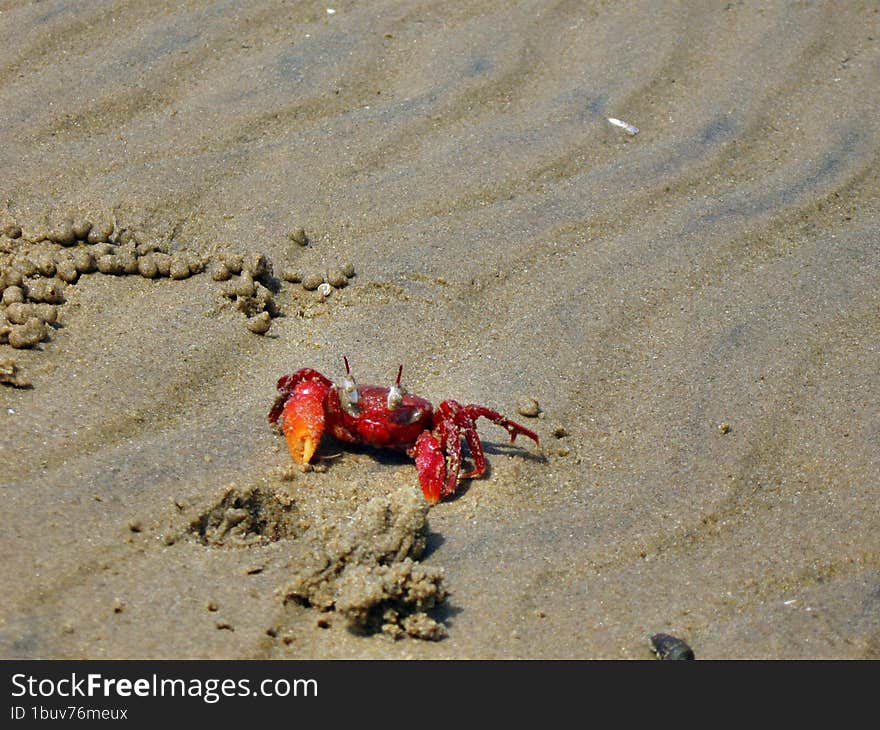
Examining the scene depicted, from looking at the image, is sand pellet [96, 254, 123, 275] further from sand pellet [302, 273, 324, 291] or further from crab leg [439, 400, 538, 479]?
crab leg [439, 400, 538, 479]

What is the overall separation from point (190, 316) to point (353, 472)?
0.88 m

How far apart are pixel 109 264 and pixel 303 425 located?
1.10 metres

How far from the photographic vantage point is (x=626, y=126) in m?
5.13

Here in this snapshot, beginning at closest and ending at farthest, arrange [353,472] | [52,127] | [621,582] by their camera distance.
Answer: [621,582]
[353,472]
[52,127]

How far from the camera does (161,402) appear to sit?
11.8 feet

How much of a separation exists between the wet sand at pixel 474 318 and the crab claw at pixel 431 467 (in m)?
0.07

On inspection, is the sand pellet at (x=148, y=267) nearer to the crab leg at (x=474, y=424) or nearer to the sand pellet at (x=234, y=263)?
the sand pellet at (x=234, y=263)

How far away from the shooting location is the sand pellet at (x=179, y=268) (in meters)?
4.09

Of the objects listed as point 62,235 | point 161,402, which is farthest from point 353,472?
point 62,235

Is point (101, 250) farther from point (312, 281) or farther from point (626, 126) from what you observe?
point (626, 126)

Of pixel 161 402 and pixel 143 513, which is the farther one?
pixel 161 402

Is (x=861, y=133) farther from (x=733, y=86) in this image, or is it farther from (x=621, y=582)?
(x=621, y=582)

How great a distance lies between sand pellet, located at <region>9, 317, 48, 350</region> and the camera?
11.9 ft

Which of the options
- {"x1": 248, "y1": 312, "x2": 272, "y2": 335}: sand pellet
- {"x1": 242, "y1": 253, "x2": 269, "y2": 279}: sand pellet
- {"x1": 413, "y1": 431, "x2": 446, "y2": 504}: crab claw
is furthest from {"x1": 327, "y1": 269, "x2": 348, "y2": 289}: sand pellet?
{"x1": 413, "y1": 431, "x2": 446, "y2": 504}: crab claw
